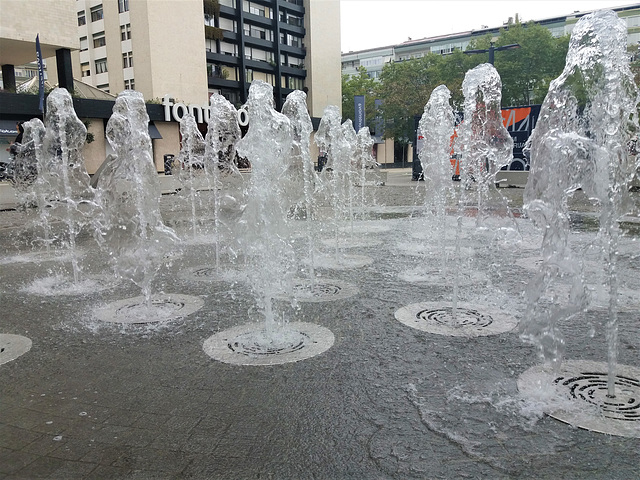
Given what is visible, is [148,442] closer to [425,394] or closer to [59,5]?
[425,394]

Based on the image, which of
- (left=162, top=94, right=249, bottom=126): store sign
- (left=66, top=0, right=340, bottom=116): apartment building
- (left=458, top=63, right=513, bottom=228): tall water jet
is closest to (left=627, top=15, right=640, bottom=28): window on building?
(left=66, top=0, right=340, bottom=116): apartment building

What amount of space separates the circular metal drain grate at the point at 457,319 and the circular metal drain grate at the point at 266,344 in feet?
2.95

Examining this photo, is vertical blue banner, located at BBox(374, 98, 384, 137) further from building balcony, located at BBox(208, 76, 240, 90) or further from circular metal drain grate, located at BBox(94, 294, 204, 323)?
circular metal drain grate, located at BBox(94, 294, 204, 323)

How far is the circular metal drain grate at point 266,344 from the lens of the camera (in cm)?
412

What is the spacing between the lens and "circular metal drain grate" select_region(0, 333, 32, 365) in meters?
4.33

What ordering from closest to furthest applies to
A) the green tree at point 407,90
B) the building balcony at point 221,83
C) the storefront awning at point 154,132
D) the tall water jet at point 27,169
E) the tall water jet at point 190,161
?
the tall water jet at point 190,161
the tall water jet at point 27,169
the storefront awning at point 154,132
the green tree at point 407,90
the building balcony at point 221,83

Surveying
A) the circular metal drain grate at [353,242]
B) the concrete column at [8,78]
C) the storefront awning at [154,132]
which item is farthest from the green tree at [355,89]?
the circular metal drain grate at [353,242]

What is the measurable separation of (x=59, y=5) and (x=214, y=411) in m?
28.2

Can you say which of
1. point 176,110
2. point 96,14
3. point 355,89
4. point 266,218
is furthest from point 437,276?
point 355,89

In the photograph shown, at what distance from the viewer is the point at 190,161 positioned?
12.0 metres

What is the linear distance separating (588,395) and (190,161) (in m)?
10.3

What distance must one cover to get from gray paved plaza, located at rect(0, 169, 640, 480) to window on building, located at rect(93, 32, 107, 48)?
46.6m

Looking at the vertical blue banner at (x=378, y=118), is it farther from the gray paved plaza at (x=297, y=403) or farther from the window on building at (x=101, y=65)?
the gray paved plaza at (x=297, y=403)

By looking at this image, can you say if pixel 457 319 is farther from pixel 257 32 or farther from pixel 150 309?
pixel 257 32
